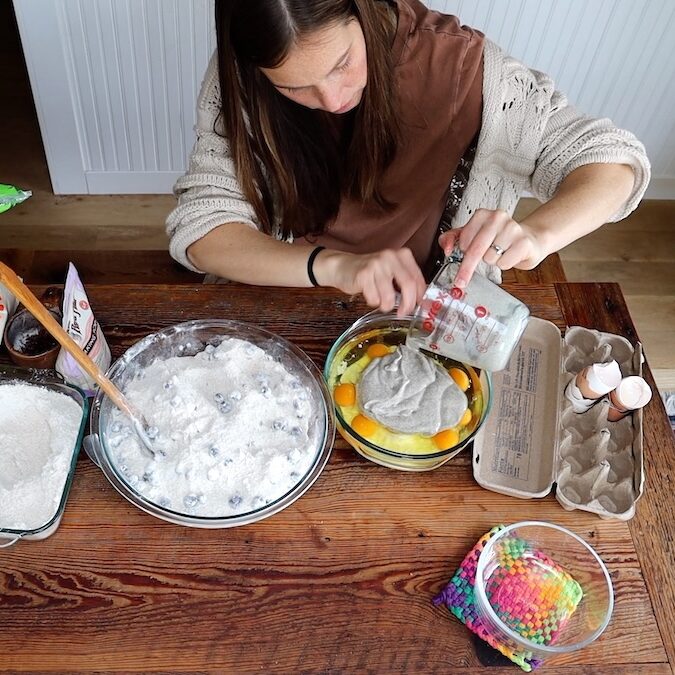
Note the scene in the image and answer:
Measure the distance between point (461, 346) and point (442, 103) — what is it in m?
0.52

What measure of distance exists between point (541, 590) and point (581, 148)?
29.0 inches

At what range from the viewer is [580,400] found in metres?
1.09

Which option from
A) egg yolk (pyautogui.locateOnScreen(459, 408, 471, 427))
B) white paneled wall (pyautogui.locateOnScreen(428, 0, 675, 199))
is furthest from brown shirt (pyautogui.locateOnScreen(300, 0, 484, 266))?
white paneled wall (pyautogui.locateOnScreen(428, 0, 675, 199))

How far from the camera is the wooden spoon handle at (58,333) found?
84 centimetres

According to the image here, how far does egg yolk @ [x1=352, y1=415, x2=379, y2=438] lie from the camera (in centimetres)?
102

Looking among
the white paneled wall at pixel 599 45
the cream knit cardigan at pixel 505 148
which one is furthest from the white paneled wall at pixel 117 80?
the cream knit cardigan at pixel 505 148

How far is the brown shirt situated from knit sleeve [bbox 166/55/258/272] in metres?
0.24

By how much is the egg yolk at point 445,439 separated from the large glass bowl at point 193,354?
0.15 metres

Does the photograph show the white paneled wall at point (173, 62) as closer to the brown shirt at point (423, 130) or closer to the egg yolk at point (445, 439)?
the brown shirt at point (423, 130)

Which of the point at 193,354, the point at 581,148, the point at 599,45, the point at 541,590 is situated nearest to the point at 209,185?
the point at 193,354

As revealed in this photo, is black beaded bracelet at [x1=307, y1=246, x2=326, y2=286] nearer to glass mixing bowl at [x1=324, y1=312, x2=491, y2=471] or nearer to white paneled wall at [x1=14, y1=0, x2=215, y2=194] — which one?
glass mixing bowl at [x1=324, y1=312, x2=491, y2=471]

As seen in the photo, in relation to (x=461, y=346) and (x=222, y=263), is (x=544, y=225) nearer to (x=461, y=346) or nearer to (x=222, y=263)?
(x=461, y=346)

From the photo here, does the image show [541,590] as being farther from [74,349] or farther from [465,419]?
[74,349]

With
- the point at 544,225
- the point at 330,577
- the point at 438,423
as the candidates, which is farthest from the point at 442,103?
the point at 330,577
